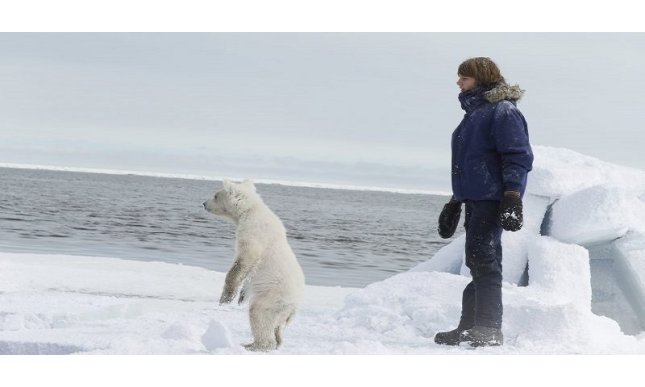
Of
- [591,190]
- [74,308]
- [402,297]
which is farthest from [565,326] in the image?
[74,308]

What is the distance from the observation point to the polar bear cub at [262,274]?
18.7 feet

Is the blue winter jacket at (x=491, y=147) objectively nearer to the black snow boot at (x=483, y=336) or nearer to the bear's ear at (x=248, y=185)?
the black snow boot at (x=483, y=336)

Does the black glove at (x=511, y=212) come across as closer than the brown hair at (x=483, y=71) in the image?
Yes

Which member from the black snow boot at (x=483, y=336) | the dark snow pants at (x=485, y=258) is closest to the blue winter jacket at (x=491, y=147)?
the dark snow pants at (x=485, y=258)

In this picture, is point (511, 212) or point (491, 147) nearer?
point (511, 212)

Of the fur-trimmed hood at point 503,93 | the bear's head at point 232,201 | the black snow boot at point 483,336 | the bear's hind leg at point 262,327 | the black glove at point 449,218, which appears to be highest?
the fur-trimmed hood at point 503,93

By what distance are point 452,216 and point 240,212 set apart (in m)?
1.87

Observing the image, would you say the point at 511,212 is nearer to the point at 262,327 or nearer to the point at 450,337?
the point at 450,337

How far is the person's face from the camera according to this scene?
→ 6328mm

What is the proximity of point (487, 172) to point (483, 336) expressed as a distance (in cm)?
126

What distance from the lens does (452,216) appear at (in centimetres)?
679

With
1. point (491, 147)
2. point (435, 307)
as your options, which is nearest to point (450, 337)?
point (435, 307)

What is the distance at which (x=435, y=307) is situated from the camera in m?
7.68

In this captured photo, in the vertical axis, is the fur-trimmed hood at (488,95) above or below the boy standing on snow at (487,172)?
above
